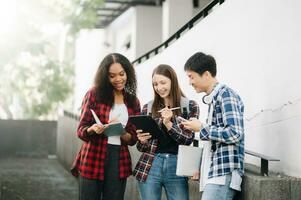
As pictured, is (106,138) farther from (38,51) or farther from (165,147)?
(38,51)

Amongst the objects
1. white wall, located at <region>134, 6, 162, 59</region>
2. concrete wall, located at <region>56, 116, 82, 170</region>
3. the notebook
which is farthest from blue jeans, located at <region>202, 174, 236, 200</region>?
white wall, located at <region>134, 6, 162, 59</region>

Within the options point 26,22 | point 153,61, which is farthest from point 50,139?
point 153,61

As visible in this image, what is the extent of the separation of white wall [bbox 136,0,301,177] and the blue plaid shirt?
3.22ft

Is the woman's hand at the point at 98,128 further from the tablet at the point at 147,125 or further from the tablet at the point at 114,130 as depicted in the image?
the tablet at the point at 147,125

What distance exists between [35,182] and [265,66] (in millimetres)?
7507

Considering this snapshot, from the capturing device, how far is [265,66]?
5.04 metres

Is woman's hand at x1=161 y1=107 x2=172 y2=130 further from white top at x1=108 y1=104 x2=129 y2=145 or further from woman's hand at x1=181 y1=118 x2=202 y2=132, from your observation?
white top at x1=108 y1=104 x2=129 y2=145

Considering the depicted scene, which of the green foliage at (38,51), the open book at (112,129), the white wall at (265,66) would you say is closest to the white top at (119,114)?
the open book at (112,129)

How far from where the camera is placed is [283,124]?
452cm

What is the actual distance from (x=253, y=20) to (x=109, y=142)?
7.57 ft

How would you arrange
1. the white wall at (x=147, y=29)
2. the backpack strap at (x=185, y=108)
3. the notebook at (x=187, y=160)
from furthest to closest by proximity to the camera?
the white wall at (x=147, y=29)
the backpack strap at (x=185, y=108)
the notebook at (x=187, y=160)

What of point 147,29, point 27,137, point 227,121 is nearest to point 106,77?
point 227,121

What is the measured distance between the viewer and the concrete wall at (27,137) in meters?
18.1

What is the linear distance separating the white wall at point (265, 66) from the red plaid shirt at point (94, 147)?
1.34 metres
